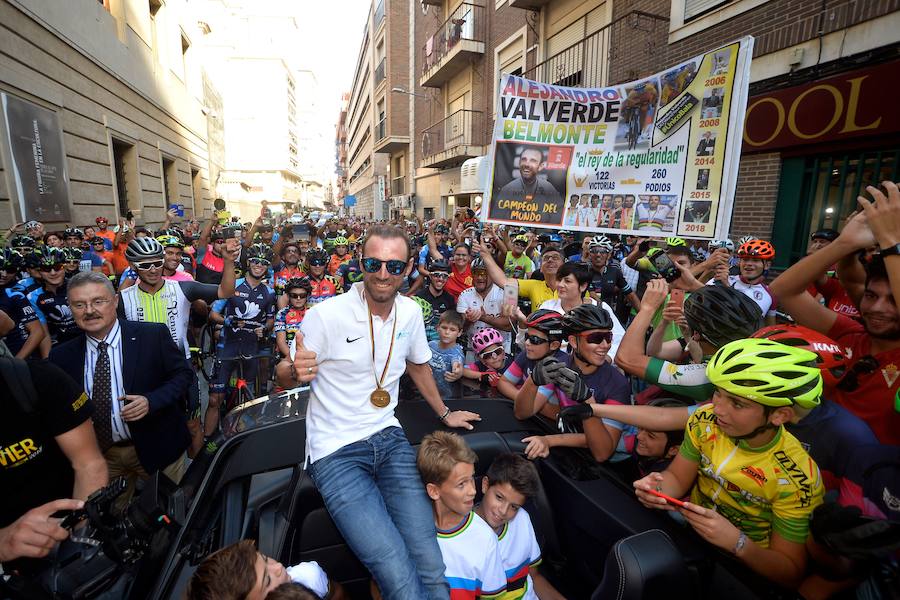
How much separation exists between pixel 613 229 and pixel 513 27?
15867 millimetres

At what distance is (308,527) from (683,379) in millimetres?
2244

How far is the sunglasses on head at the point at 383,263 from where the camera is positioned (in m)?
2.31

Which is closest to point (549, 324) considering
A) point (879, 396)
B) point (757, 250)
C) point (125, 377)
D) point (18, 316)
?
point (879, 396)

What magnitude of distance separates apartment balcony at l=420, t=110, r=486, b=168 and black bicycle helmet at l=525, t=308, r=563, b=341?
59.9 ft

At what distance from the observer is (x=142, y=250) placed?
422 centimetres

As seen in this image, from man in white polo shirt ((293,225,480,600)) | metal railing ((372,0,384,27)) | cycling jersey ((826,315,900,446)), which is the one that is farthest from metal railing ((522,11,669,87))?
metal railing ((372,0,384,27))

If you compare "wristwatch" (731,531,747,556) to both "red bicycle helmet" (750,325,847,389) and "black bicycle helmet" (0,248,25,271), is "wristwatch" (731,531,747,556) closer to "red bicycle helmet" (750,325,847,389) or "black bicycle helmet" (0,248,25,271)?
"red bicycle helmet" (750,325,847,389)

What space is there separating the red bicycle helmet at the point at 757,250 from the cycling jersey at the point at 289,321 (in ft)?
18.1

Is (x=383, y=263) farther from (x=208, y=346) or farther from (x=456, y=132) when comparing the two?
(x=456, y=132)

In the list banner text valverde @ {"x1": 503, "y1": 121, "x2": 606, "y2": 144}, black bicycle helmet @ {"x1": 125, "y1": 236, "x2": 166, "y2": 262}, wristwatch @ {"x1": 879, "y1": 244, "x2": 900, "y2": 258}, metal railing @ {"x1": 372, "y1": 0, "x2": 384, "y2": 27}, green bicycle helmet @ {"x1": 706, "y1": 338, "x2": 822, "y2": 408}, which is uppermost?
metal railing @ {"x1": 372, "y1": 0, "x2": 384, "y2": 27}

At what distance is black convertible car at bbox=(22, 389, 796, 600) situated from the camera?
1660mm

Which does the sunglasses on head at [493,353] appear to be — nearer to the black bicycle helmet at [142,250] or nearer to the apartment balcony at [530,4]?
the black bicycle helmet at [142,250]

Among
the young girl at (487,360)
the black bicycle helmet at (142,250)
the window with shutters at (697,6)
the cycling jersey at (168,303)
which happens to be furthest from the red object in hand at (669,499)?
the window with shutters at (697,6)

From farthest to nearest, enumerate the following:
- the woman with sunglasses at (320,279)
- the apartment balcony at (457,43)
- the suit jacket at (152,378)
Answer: the apartment balcony at (457,43)
the woman with sunglasses at (320,279)
the suit jacket at (152,378)
